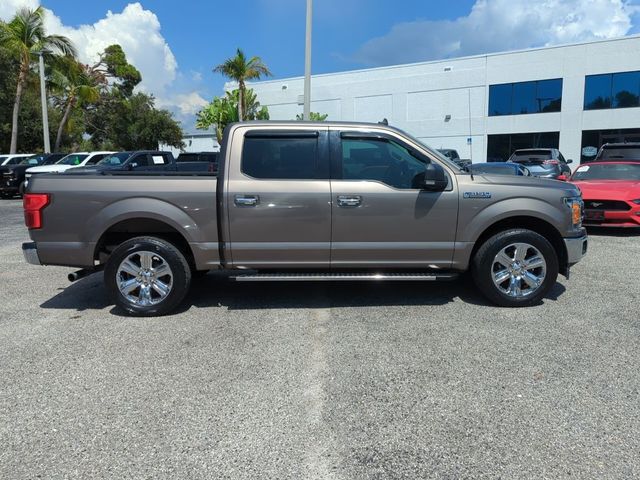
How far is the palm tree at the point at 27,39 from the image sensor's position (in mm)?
25266

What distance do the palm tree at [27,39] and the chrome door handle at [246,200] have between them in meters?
26.0

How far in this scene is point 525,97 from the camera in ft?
107

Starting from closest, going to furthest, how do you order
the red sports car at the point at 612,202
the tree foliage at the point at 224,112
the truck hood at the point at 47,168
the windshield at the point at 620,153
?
the red sports car at the point at 612,202
the windshield at the point at 620,153
the truck hood at the point at 47,168
the tree foliage at the point at 224,112

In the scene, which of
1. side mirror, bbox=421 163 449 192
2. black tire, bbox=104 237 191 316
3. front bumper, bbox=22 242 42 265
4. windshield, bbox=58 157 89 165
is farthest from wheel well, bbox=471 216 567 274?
windshield, bbox=58 157 89 165

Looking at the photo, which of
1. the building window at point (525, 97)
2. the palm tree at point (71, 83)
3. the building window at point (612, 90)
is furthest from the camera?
the building window at point (525, 97)

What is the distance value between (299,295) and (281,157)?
1683mm

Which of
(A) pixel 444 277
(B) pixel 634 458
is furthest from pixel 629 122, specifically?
(B) pixel 634 458

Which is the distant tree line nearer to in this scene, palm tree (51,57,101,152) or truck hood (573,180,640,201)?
palm tree (51,57,101,152)

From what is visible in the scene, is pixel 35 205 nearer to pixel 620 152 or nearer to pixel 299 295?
pixel 299 295

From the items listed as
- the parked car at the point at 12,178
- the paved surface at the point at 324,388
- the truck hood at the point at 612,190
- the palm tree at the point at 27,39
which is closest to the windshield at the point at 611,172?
the truck hood at the point at 612,190

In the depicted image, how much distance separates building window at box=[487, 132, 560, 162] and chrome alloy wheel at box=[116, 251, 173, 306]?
105 ft

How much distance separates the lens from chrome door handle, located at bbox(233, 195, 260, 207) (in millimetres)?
4926

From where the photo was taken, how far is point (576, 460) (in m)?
2.66

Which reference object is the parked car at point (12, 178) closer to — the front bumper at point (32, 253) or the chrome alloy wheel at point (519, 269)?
the front bumper at point (32, 253)
